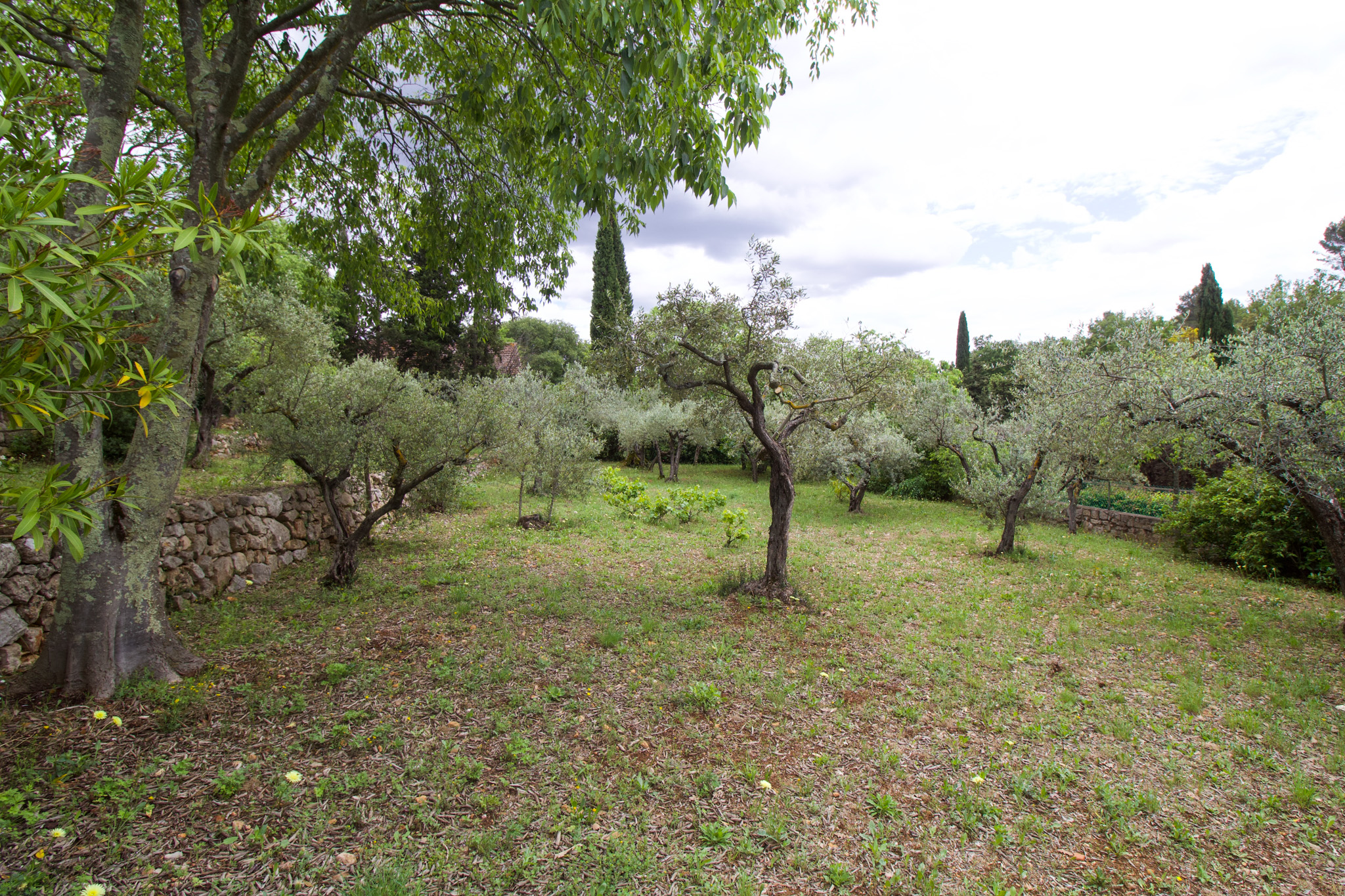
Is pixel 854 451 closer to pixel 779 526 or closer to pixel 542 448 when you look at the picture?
pixel 542 448

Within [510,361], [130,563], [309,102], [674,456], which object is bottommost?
[130,563]

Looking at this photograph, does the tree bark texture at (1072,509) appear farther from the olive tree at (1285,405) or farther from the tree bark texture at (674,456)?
the tree bark texture at (674,456)

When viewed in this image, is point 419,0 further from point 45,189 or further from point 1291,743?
point 1291,743

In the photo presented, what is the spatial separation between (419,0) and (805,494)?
17823 millimetres

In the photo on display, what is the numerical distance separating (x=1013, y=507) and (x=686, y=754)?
9.43 metres

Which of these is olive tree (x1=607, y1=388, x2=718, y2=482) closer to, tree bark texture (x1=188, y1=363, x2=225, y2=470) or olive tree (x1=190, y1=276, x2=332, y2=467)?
olive tree (x1=190, y1=276, x2=332, y2=467)

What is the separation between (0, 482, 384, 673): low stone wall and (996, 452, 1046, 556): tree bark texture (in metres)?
11.4

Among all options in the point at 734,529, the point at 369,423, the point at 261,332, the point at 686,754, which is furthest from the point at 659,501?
the point at 686,754

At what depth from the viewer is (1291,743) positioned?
171 inches

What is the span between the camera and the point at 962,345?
42156 mm

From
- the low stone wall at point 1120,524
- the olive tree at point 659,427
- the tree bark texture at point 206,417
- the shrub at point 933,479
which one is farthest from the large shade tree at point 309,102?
the olive tree at point 659,427

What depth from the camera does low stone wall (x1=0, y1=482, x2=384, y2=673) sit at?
14.9ft

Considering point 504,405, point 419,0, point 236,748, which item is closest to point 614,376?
point 504,405

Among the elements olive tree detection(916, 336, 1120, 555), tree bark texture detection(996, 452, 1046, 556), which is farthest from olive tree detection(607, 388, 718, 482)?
tree bark texture detection(996, 452, 1046, 556)
